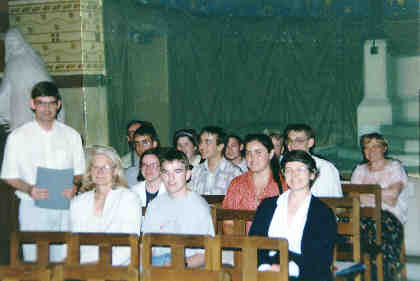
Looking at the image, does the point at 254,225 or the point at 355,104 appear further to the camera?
the point at 355,104

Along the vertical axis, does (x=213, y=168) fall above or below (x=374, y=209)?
above

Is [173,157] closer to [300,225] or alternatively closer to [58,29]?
[300,225]

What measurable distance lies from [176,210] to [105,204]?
1.32 ft

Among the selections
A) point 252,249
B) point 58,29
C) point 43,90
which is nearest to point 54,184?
point 43,90

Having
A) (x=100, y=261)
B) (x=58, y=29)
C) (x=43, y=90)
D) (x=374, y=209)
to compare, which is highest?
(x=58, y=29)

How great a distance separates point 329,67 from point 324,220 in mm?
4002

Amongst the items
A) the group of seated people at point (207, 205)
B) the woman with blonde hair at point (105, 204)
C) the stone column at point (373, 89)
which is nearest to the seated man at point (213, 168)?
the group of seated people at point (207, 205)

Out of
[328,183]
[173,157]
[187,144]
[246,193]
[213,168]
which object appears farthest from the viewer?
[187,144]

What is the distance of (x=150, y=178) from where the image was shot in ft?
14.6

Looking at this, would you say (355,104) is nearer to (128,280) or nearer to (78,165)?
(78,165)

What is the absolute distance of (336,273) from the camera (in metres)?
3.46

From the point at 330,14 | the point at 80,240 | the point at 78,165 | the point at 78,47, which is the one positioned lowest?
the point at 80,240

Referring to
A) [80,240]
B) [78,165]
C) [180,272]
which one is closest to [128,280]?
[180,272]

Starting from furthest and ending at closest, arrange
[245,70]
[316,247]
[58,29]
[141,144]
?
[245,70]
[58,29]
[141,144]
[316,247]
